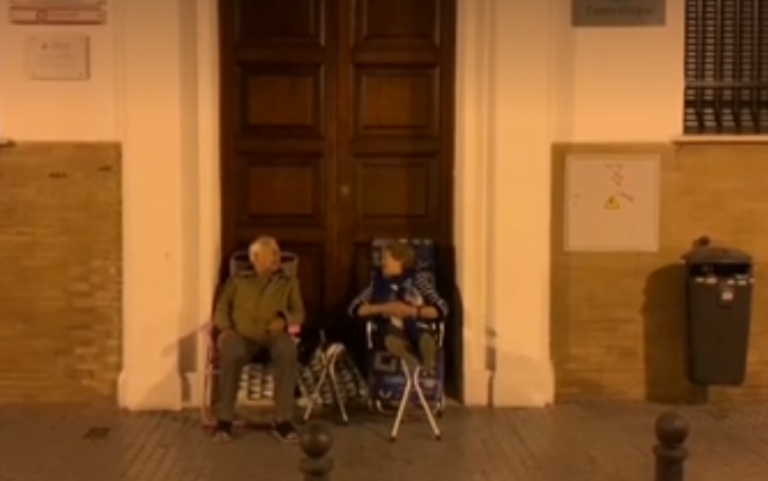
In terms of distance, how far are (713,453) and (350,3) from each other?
3.88 meters

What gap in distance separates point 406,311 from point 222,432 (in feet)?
4.59

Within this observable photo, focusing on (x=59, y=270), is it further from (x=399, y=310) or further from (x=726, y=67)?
(x=726, y=67)

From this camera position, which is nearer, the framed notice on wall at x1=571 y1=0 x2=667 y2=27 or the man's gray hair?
the man's gray hair

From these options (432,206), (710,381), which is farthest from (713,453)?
(432,206)

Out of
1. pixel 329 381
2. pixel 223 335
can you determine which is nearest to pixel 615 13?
pixel 329 381

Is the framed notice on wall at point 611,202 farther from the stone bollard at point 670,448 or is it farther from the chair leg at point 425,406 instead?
the stone bollard at point 670,448

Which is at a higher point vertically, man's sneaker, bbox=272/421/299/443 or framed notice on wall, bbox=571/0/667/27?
framed notice on wall, bbox=571/0/667/27

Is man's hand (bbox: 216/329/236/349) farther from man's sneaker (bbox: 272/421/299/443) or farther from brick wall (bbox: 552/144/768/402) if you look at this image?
brick wall (bbox: 552/144/768/402)

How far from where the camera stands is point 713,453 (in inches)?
384

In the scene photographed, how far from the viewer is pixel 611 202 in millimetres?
10836

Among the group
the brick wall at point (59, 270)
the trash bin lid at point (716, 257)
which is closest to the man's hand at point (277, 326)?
the brick wall at point (59, 270)

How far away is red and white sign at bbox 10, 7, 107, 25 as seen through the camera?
10.5m

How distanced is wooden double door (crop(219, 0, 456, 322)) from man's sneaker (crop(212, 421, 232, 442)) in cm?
141

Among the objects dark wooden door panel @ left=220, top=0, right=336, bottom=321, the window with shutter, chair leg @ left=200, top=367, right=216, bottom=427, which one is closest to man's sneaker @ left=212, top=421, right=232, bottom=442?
chair leg @ left=200, top=367, right=216, bottom=427
